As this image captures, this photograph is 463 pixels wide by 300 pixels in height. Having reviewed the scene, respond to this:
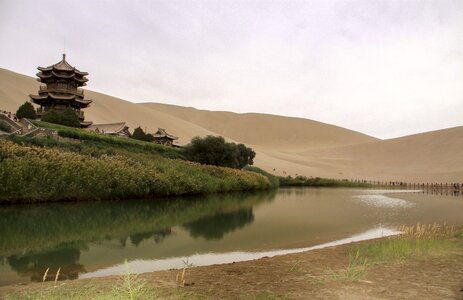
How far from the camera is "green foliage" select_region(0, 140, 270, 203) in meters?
20.5

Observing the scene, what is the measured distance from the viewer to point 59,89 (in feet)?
153

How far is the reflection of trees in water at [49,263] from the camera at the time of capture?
8.23m

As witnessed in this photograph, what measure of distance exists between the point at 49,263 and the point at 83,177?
14467 millimetres

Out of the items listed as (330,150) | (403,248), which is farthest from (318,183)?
(330,150)

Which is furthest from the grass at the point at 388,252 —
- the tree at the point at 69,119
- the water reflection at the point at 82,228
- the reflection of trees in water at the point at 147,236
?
the tree at the point at 69,119

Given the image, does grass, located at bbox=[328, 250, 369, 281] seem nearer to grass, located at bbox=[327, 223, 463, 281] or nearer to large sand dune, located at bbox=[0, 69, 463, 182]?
grass, located at bbox=[327, 223, 463, 281]

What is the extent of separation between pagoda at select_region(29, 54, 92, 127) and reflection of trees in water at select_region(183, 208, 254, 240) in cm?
3319

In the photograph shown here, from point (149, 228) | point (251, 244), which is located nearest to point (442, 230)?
point (251, 244)

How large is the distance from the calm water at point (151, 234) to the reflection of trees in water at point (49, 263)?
0.02 metres

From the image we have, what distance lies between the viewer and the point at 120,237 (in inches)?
514

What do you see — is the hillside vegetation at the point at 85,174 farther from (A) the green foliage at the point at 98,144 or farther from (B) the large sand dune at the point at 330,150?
(B) the large sand dune at the point at 330,150

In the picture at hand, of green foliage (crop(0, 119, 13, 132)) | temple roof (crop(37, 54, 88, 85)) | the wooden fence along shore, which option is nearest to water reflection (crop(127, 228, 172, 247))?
green foliage (crop(0, 119, 13, 132))

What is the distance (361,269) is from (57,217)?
12.9m

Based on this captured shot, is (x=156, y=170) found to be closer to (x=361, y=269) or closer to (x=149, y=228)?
(x=149, y=228)
